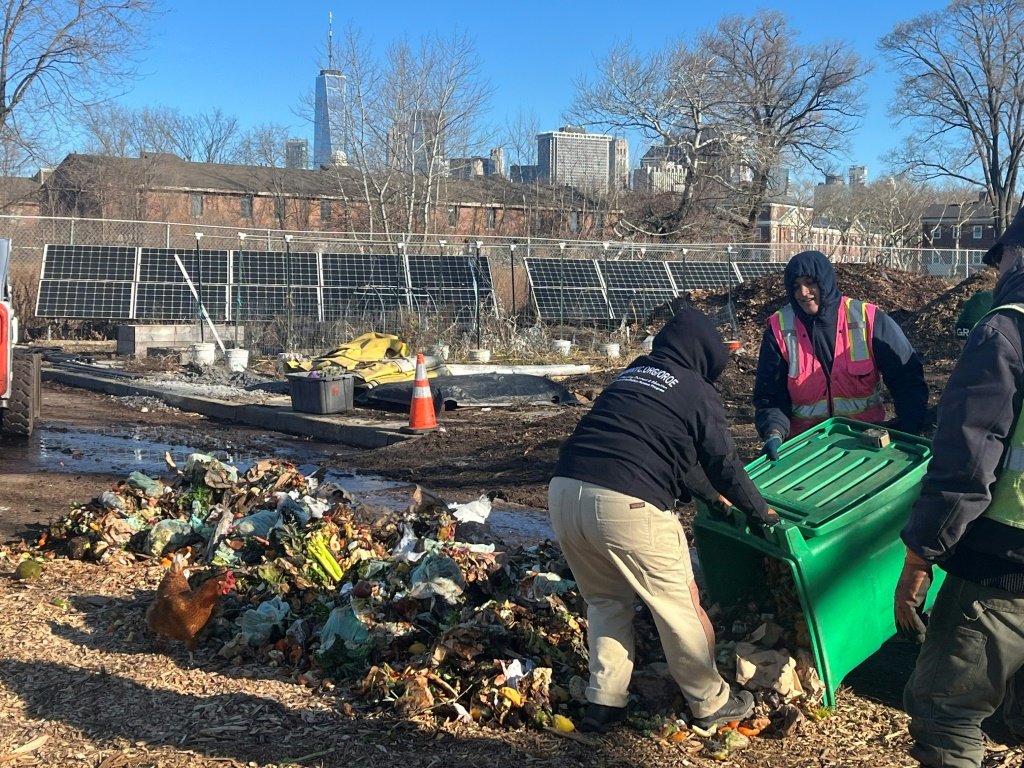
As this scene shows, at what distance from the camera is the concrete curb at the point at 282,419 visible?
11.9m

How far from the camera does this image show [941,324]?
18.8 metres

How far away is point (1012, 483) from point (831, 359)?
7.52 feet

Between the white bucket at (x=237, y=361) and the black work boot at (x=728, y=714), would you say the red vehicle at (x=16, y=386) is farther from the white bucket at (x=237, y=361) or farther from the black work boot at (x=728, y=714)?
the black work boot at (x=728, y=714)

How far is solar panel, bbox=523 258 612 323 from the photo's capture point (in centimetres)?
2305

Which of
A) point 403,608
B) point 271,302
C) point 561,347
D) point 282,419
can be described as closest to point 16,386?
point 282,419

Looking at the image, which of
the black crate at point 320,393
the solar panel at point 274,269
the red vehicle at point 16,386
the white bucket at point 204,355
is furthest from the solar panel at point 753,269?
the red vehicle at point 16,386

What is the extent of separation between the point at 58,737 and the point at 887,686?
133 inches

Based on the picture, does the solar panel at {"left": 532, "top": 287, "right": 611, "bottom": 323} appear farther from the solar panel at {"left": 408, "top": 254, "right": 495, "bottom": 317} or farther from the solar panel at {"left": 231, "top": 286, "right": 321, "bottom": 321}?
the solar panel at {"left": 231, "top": 286, "right": 321, "bottom": 321}

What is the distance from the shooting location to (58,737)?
408 cm

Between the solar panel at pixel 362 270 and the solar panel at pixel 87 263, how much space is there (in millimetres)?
4087

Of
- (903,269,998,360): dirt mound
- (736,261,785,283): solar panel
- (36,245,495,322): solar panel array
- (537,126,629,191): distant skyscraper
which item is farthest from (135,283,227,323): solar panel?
(537,126,629,191): distant skyscraper

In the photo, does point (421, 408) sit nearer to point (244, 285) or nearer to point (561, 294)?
point (244, 285)

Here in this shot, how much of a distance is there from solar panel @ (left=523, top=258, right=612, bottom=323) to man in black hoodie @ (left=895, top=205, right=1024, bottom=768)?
1971 cm

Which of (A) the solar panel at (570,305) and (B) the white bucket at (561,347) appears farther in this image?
(A) the solar panel at (570,305)
